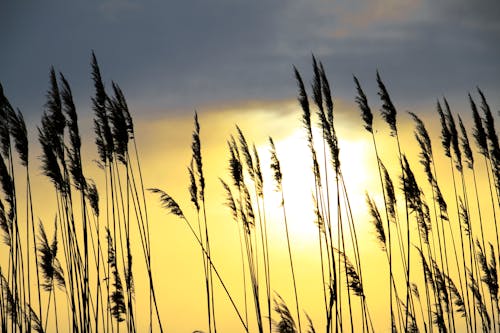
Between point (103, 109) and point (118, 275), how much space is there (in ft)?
6.65

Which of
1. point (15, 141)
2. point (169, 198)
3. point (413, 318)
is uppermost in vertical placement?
point (15, 141)

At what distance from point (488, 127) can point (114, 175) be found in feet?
18.4

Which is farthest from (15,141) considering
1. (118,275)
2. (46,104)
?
(118,275)

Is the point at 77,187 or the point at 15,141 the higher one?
the point at 15,141

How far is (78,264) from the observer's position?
24.4ft

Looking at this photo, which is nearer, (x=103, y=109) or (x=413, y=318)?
(x=103, y=109)

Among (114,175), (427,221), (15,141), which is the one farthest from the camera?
(427,221)

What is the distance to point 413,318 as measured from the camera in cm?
885

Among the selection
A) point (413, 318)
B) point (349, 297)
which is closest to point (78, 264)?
point (349, 297)

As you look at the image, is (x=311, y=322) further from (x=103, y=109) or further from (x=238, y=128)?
(x=103, y=109)

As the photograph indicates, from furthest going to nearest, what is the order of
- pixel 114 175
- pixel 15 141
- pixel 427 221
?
pixel 427 221, pixel 114 175, pixel 15 141

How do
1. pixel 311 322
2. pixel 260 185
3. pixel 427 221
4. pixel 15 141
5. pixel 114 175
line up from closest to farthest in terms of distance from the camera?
pixel 311 322 → pixel 15 141 → pixel 114 175 → pixel 260 185 → pixel 427 221

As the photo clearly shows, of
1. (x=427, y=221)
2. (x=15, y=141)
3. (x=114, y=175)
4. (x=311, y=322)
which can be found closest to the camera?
(x=311, y=322)

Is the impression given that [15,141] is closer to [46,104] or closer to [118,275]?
[46,104]
